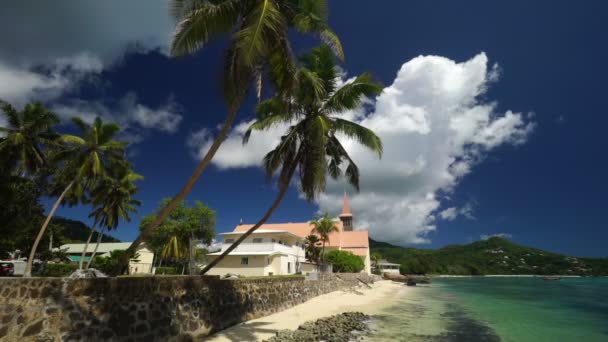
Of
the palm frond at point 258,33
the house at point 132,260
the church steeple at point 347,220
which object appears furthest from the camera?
the church steeple at point 347,220

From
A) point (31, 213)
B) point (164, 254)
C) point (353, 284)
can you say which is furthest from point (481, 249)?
point (31, 213)

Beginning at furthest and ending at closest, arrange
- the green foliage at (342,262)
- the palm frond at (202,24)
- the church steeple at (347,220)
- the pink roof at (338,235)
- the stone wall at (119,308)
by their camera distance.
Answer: the church steeple at (347,220) < the pink roof at (338,235) < the green foliage at (342,262) < the palm frond at (202,24) < the stone wall at (119,308)

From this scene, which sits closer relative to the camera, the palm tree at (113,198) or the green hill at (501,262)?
the palm tree at (113,198)

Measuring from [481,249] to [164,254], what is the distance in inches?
7311

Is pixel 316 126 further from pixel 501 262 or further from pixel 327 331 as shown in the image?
pixel 501 262

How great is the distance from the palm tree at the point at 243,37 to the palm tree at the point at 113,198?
23.8m

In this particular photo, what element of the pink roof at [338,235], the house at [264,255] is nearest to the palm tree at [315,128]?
the house at [264,255]

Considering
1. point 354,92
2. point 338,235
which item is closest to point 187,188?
point 354,92

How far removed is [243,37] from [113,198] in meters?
30.2

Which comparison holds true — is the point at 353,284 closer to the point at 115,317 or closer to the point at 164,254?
the point at 164,254

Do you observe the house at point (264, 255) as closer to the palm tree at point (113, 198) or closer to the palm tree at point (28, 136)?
the palm tree at point (113, 198)

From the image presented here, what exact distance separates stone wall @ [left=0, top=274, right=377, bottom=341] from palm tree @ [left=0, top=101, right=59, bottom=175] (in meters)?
20.2

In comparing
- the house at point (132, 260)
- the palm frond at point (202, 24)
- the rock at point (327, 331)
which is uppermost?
the palm frond at point (202, 24)

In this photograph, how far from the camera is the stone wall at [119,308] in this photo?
5688mm
